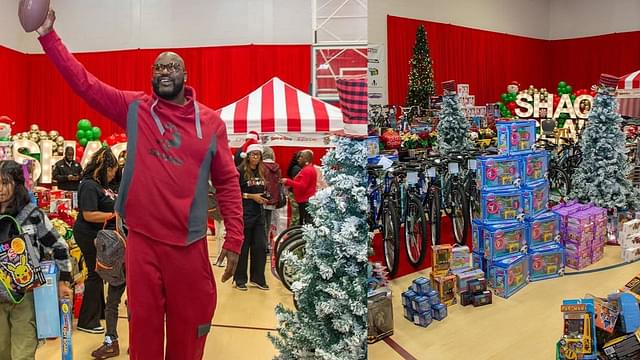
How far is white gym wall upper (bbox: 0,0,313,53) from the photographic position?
87.0 inches

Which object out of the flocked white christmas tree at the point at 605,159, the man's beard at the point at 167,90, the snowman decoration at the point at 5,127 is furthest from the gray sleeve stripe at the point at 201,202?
the flocked white christmas tree at the point at 605,159

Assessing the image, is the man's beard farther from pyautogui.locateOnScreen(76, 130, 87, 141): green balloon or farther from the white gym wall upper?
pyautogui.locateOnScreen(76, 130, 87, 141): green balloon

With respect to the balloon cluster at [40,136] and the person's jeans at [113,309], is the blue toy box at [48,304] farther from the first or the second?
the balloon cluster at [40,136]

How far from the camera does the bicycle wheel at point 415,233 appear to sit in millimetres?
2906

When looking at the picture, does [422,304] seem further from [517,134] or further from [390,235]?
[517,134]

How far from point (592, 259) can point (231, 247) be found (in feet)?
5.52

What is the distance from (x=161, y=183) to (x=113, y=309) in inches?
41.2

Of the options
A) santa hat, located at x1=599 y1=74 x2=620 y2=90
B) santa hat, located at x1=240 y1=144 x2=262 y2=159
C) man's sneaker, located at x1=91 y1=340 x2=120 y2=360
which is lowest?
man's sneaker, located at x1=91 y1=340 x2=120 y2=360

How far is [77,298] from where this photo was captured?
3418 millimetres

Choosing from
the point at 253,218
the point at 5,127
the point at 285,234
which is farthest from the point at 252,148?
the point at 5,127

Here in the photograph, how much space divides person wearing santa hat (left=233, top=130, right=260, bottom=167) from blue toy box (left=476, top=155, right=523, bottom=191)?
1092mm

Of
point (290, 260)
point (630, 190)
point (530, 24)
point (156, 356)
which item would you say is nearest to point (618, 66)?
point (530, 24)

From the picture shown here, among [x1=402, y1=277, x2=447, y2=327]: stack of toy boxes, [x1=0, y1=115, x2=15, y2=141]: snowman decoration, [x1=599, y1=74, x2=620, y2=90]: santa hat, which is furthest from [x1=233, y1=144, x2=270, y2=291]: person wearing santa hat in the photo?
[x1=599, y1=74, x2=620, y2=90]: santa hat

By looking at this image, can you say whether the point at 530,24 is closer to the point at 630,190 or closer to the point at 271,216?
the point at 630,190
